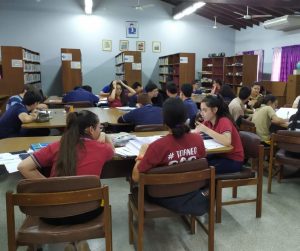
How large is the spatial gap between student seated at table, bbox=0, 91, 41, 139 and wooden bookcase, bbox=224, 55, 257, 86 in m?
8.16

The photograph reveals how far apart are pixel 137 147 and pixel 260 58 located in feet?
32.9

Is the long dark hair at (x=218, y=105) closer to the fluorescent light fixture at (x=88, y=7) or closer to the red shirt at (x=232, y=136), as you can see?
the red shirt at (x=232, y=136)

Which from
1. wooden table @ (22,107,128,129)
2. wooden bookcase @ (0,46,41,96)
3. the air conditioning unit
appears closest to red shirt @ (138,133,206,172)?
wooden table @ (22,107,128,129)

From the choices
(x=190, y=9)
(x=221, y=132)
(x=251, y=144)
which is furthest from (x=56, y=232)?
(x=190, y=9)

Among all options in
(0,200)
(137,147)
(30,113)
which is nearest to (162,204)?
(137,147)

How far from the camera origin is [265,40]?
440 inches

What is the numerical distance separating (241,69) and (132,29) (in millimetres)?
4425

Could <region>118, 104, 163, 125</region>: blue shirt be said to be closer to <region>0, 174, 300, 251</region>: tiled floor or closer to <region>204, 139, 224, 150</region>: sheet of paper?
<region>0, 174, 300, 251</region>: tiled floor

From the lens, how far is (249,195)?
3381 mm

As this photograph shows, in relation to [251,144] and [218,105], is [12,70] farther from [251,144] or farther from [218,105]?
[251,144]

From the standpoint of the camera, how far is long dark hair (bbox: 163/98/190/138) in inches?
78.2

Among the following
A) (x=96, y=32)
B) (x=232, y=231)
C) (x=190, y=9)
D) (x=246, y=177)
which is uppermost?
(x=190, y=9)

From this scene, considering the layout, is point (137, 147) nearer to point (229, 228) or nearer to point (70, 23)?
point (229, 228)

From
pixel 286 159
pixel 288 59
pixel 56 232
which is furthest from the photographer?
pixel 288 59
